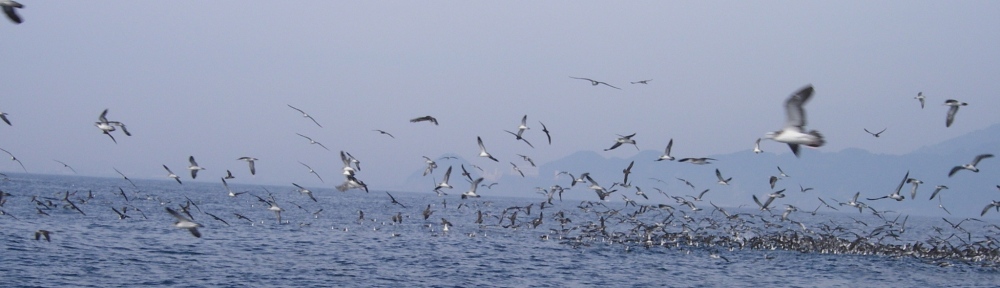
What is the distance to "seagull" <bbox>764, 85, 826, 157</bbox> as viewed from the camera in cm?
1273

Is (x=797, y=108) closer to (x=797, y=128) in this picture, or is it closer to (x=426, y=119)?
(x=797, y=128)

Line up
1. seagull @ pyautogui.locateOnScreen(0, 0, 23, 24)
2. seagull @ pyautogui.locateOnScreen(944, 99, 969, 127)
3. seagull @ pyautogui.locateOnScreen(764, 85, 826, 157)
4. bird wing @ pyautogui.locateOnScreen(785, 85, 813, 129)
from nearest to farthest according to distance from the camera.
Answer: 1. bird wing @ pyautogui.locateOnScreen(785, 85, 813, 129)
2. seagull @ pyautogui.locateOnScreen(764, 85, 826, 157)
3. seagull @ pyautogui.locateOnScreen(0, 0, 23, 24)
4. seagull @ pyautogui.locateOnScreen(944, 99, 969, 127)

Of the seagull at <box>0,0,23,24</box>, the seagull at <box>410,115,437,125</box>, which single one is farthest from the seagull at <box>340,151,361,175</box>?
the seagull at <box>0,0,23,24</box>

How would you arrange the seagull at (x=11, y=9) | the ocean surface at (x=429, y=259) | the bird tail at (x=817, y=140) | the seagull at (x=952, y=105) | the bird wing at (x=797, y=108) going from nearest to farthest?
1. the bird wing at (x=797, y=108)
2. the bird tail at (x=817, y=140)
3. the seagull at (x=11, y=9)
4. the seagull at (x=952, y=105)
5. the ocean surface at (x=429, y=259)

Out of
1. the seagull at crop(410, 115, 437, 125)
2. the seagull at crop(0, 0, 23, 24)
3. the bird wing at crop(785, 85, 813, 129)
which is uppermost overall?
the seagull at crop(410, 115, 437, 125)

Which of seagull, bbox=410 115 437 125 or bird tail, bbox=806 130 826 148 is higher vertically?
seagull, bbox=410 115 437 125

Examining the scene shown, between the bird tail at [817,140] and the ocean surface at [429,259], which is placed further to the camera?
the ocean surface at [429,259]

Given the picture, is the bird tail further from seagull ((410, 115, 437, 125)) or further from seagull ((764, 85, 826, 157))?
seagull ((410, 115, 437, 125))

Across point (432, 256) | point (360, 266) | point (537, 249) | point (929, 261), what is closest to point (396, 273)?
point (360, 266)

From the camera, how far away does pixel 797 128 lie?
13.8 metres

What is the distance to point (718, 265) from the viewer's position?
43688 millimetres

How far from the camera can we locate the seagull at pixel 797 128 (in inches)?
501

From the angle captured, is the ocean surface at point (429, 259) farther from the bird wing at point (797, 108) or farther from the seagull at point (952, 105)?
the bird wing at point (797, 108)

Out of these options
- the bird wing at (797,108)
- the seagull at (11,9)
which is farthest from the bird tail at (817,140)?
the seagull at (11,9)
